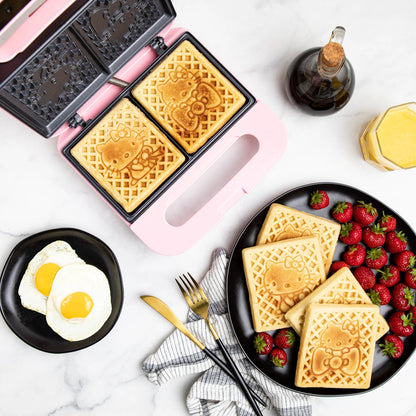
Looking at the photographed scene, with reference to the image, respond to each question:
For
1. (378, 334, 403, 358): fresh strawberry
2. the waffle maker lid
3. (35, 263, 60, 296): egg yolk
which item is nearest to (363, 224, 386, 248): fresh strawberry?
(378, 334, 403, 358): fresh strawberry

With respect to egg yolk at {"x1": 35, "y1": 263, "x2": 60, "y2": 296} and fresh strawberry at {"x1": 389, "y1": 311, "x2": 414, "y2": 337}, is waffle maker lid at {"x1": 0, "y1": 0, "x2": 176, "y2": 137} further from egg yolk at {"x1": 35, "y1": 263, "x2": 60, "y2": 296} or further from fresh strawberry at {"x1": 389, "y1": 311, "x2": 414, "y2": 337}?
fresh strawberry at {"x1": 389, "y1": 311, "x2": 414, "y2": 337}

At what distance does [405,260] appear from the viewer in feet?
5.75

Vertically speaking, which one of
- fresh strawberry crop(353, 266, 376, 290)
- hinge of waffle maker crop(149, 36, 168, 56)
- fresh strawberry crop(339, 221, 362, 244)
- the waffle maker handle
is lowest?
fresh strawberry crop(353, 266, 376, 290)

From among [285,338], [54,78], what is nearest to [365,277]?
[285,338]

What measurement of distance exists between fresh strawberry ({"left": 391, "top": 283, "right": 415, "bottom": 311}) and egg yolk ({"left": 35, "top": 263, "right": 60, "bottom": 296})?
1.35 meters

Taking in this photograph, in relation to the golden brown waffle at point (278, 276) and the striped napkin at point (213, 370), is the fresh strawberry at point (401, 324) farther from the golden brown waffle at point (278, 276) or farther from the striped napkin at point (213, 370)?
the striped napkin at point (213, 370)

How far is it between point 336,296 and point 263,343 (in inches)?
13.1

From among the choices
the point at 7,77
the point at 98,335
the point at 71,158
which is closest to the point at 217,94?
the point at 71,158

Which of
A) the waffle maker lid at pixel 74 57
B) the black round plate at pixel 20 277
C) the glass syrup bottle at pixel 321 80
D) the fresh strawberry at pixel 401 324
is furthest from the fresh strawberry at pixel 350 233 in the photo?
the waffle maker lid at pixel 74 57

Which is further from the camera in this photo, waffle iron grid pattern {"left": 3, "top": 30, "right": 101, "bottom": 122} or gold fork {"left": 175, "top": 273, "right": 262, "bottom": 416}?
gold fork {"left": 175, "top": 273, "right": 262, "bottom": 416}

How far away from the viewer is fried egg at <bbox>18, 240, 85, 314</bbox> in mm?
1716

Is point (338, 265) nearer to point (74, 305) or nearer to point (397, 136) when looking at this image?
point (397, 136)

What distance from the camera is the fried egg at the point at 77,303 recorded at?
1698 millimetres

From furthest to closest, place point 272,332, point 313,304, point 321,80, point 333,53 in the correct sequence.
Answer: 1. point 272,332
2. point 313,304
3. point 321,80
4. point 333,53
